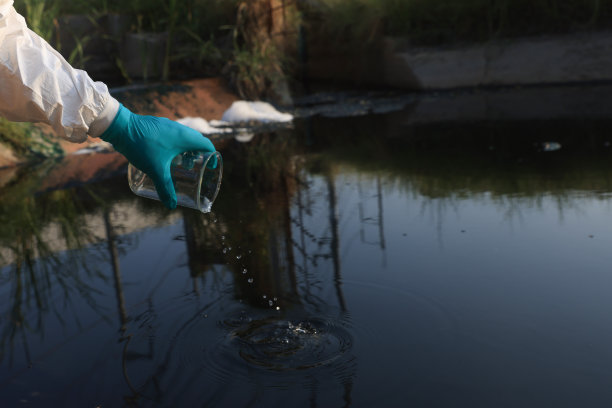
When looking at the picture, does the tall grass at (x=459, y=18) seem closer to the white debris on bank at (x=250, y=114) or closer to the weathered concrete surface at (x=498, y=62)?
the weathered concrete surface at (x=498, y=62)

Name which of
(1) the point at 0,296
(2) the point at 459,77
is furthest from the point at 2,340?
(2) the point at 459,77

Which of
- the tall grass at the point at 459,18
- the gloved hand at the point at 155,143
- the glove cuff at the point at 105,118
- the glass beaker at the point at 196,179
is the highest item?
the tall grass at the point at 459,18

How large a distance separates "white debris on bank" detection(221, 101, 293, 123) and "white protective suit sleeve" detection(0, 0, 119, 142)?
5.07m

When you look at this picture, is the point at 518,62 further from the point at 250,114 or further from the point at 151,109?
the point at 151,109

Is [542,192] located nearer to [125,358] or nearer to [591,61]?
[125,358]

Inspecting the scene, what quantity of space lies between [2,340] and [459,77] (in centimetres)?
702

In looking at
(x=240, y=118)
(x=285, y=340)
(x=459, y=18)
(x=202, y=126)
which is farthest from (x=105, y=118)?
(x=459, y=18)

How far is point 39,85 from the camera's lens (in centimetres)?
186

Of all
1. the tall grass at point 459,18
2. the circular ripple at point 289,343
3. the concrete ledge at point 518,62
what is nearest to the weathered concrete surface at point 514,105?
the concrete ledge at point 518,62

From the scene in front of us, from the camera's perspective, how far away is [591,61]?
7707 millimetres

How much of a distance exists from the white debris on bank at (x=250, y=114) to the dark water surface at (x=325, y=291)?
280 cm

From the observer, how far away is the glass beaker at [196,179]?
7.01 feet

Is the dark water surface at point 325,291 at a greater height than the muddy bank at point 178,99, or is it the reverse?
the muddy bank at point 178,99

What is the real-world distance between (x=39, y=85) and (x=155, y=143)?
1.23 ft
